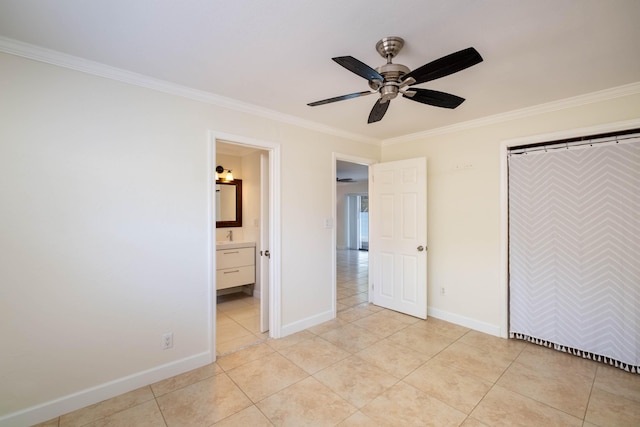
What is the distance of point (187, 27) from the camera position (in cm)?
156

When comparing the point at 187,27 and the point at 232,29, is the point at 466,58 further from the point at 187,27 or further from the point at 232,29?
the point at 187,27

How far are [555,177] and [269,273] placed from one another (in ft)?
10.0

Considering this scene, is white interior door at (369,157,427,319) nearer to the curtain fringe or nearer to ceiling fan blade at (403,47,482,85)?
the curtain fringe

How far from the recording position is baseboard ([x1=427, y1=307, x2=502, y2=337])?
3.03 metres

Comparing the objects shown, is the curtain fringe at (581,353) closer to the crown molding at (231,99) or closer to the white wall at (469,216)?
the white wall at (469,216)

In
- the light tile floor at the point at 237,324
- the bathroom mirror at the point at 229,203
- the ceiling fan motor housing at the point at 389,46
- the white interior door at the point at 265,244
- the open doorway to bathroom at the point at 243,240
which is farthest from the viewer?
the bathroom mirror at the point at 229,203

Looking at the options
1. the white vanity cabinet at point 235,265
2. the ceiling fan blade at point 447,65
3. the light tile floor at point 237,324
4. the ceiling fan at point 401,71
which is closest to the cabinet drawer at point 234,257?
the white vanity cabinet at point 235,265

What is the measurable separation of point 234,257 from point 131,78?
2669 mm

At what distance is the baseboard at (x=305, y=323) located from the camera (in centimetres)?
301

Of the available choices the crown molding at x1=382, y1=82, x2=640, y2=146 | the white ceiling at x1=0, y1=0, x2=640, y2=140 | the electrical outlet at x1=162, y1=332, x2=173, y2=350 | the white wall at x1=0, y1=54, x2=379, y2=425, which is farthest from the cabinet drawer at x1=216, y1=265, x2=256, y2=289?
the crown molding at x1=382, y1=82, x2=640, y2=146

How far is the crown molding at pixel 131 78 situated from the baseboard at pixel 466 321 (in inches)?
111

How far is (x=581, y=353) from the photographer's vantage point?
256cm

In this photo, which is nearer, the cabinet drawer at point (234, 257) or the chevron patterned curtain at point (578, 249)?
the chevron patterned curtain at point (578, 249)

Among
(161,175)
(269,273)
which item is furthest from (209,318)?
(161,175)
